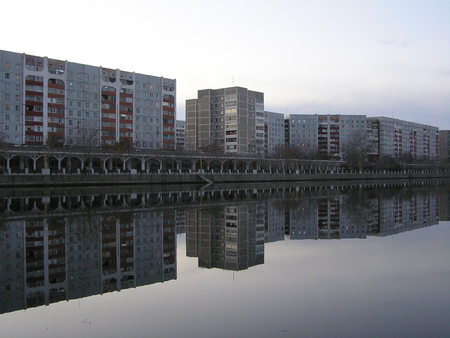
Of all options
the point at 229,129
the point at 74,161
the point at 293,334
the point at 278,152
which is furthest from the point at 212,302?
the point at 229,129

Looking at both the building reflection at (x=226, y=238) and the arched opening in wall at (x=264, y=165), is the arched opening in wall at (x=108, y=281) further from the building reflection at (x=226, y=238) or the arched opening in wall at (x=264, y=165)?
the arched opening in wall at (x=264, y=165)

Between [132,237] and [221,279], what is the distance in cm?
924

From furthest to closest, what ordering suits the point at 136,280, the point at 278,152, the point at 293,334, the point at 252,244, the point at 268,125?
the point at 268,125 → the point at 278,152 → the point at 252,244 → the point at 136,280 → the point at 293,334

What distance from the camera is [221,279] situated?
1477 centimetres

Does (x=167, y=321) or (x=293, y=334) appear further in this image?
(x=167, y=321)

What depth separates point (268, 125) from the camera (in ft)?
618

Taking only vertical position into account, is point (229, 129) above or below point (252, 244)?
above

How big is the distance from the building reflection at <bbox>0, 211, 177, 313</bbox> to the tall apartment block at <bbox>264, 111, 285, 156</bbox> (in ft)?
522

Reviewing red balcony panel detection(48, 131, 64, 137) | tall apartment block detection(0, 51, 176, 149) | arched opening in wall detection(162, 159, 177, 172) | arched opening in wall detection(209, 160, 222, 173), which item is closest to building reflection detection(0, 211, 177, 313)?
tall apartment block detection(0, 51, 176, 149)

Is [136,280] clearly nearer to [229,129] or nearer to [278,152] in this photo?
[278,152]

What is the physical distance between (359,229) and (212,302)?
54.9 feet

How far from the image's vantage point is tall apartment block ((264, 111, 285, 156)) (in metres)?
186

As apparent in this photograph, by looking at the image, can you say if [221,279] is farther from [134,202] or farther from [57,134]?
[57,134]

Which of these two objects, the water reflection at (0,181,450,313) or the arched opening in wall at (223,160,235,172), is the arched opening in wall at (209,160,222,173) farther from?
the water reflection at (0,181,450,313)
